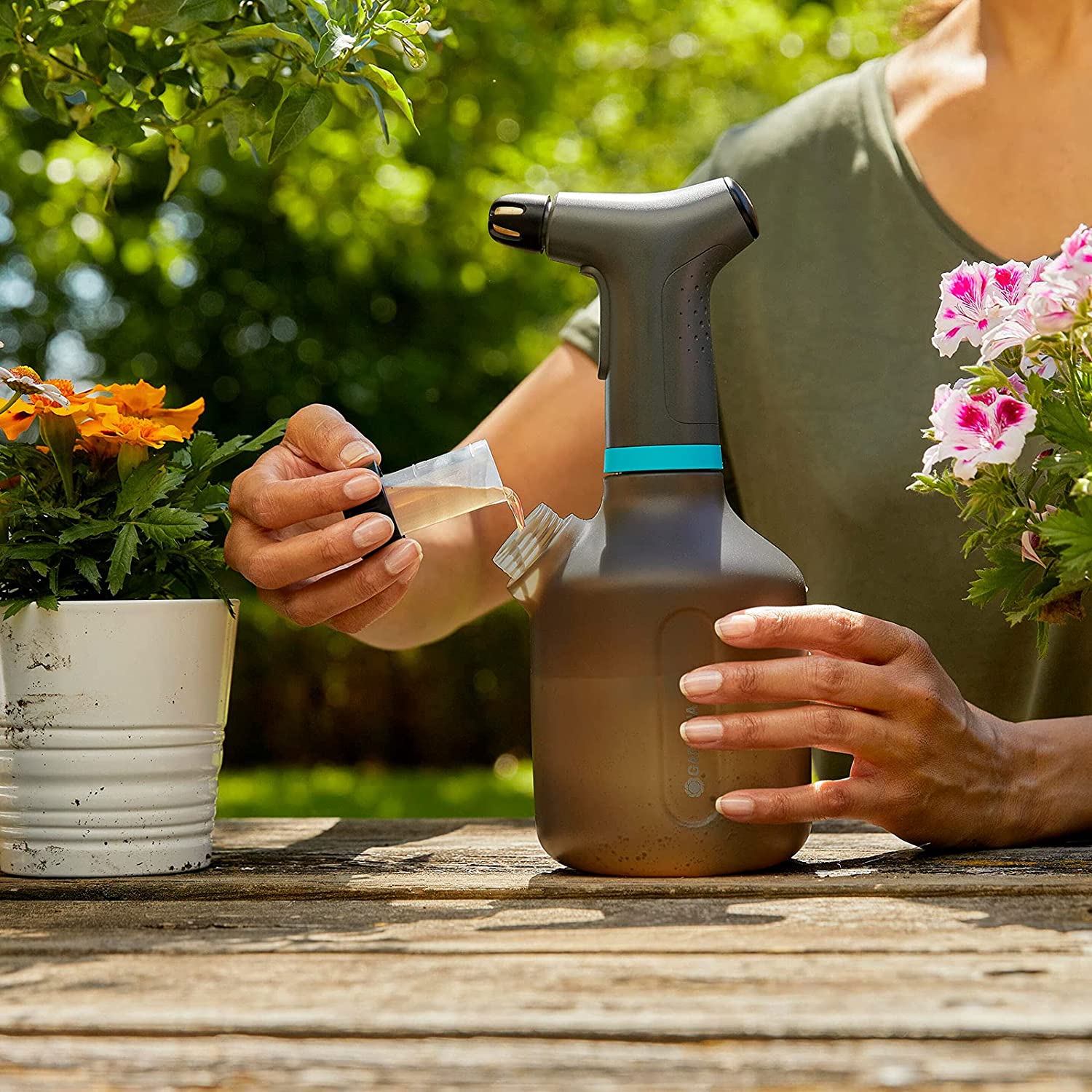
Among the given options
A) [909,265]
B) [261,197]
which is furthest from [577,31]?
[909,265]

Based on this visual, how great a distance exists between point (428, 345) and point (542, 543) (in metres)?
5.46

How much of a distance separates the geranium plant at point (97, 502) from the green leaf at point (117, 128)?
25 cm

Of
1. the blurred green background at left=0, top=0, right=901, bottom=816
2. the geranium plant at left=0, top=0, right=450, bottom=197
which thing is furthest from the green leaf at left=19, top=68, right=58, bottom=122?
the blurred green background at left=0, top=0, right=901, bottom=816

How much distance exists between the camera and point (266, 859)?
111 centimetres

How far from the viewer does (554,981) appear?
0.62 metres

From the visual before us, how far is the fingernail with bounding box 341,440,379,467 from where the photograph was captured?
107 centimetres

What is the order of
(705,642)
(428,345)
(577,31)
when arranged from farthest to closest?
(428,345)
(577,31)
(705,642)

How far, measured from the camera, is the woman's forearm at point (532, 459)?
1.62m

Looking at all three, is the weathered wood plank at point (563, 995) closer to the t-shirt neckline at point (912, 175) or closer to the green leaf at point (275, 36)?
the green leaf at point (275, 36)

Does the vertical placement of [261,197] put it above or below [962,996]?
above

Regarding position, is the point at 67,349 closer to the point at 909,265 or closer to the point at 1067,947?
the point at 909,265

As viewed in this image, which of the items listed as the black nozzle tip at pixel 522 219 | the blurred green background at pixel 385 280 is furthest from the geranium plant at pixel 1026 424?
the blurred green background at pixel 385 280

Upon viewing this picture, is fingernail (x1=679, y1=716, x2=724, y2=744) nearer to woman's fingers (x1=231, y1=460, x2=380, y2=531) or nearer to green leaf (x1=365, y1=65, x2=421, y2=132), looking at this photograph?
woman's fingers (x1=231, y1=460, x2=380, y2=531)

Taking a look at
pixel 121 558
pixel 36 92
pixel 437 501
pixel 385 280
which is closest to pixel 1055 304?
pixel 437 501
